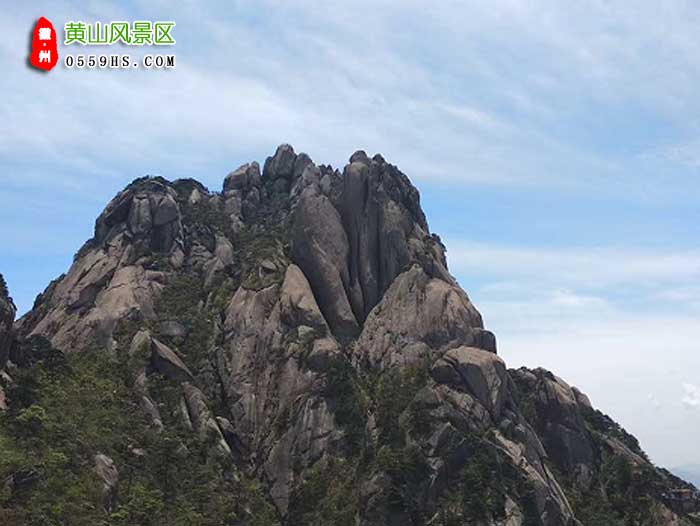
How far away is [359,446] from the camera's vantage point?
256ft

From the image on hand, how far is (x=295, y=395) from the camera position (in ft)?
275

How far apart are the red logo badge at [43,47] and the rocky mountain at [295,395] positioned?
30.1 m

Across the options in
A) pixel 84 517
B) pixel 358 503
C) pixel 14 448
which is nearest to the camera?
pixel 84 517

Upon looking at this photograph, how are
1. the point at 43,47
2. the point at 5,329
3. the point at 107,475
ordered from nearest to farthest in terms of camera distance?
the point at 43,47
the point at 107,475
the point at 5,329

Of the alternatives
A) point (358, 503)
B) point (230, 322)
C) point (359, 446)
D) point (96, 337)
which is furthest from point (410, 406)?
point (96, 337)

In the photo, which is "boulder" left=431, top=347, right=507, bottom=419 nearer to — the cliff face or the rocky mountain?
the rocky mountain

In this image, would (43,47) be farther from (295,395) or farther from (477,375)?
(477,375)

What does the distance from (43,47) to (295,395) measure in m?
48.0

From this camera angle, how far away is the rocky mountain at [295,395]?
68.9 meters

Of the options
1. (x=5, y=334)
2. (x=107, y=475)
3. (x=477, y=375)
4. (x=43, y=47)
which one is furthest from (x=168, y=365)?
(x=43, y=47)

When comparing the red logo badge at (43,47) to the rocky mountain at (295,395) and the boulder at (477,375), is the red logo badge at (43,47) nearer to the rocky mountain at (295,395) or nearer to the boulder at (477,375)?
the rocky mountain at (295,395)

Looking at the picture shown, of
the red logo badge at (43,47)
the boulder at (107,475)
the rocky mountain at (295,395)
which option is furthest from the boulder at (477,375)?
the red logo badge at (43,47)

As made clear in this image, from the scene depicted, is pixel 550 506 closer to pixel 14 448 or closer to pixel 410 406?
pixel 410 406

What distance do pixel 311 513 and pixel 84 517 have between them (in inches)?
1009
